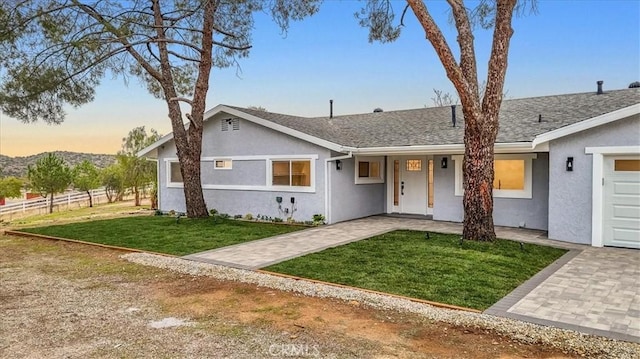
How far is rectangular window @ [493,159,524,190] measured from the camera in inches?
445

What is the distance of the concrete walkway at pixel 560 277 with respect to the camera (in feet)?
15.8

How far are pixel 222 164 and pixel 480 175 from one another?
30.7 ft

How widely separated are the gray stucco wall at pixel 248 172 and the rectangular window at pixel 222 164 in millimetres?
155

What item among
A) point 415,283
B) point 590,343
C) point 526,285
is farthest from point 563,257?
point 590,343

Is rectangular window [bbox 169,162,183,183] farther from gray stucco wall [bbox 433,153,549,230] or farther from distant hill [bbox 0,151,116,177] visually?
distant hill [bbox 0,151,116,177]

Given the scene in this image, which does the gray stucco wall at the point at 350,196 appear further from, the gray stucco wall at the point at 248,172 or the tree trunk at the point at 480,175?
the tree trunk at the point at 480,175

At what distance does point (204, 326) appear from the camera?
4746 mm

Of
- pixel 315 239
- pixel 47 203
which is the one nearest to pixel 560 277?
pixel 315 239

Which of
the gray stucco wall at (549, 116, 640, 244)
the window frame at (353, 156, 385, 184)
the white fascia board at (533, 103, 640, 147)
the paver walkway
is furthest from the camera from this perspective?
the window frame at (353, 156, 385, 184)

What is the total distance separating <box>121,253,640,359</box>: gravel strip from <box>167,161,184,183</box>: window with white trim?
9131 millimetres

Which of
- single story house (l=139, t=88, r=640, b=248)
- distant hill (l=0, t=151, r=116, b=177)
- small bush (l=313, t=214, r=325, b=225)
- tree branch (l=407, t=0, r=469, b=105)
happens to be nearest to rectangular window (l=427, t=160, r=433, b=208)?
single story house (l=139, t=88, r=640, b=248)

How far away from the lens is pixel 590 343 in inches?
165
